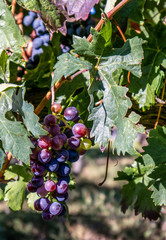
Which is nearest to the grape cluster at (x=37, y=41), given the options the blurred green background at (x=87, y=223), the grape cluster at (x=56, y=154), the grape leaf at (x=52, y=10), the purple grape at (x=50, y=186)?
the grape leaf at (x=52, y=10)

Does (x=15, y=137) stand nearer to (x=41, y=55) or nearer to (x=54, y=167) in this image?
(x=54, y=167)

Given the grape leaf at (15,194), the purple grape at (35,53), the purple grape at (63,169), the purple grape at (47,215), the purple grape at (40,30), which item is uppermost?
the purple grape at (40,30)

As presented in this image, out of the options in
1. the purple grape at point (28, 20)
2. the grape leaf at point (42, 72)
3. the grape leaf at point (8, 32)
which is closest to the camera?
the grape leaf at point (8, 32)

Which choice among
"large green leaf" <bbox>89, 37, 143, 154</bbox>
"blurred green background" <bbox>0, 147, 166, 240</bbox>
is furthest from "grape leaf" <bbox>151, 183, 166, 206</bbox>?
"blurred green background" <bbox>0, 147, 166, 240</bbox>

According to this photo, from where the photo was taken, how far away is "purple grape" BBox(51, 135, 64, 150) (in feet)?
2.21

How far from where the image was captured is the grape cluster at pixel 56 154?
680mm

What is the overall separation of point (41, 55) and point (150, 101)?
0.96ft

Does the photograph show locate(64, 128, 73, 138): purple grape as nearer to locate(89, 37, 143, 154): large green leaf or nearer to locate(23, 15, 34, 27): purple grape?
locate(89, 37, 143, 154): large green leaf

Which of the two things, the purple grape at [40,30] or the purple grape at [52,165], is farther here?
the purple grape at [40,30]

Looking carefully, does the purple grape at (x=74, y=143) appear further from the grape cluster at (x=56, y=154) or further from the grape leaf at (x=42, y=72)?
the grape leaf at (x=42, y=72)

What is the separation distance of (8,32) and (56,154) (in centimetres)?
29

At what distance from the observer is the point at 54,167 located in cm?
68

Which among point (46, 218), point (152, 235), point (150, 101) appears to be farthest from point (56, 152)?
point (152, 235)

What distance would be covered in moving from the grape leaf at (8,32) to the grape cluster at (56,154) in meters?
0.17
